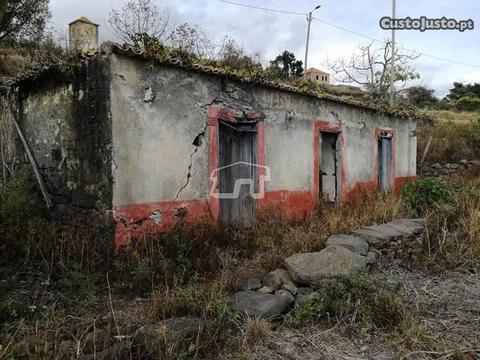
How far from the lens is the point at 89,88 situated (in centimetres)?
580

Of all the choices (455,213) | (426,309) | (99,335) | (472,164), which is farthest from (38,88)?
(472,164)

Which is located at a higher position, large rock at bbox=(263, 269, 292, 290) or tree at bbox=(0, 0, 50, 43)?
tree at bbox=(0, 0, 50, 43)

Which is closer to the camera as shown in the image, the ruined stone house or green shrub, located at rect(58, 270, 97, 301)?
green shrub, located at rect(58, 270, 97, 301)

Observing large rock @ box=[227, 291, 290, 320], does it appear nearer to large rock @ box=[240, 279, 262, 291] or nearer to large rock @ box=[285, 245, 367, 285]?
large rock @ box=[240, 279, 262, 291]

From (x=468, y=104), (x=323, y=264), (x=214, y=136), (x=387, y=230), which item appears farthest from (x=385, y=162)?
(x=468, y=104)

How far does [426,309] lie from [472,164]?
41.0 ft

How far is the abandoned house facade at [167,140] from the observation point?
566cm

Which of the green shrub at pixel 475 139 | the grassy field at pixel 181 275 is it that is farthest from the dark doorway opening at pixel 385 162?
the green shrub at pixel 475 139

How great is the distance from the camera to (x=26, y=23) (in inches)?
646

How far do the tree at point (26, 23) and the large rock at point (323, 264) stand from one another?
47.4ft

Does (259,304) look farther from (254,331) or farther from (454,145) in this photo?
(454,145)

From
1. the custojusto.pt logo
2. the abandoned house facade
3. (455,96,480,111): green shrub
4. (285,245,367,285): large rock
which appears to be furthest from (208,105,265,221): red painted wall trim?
(455,96,480,111): green shrub

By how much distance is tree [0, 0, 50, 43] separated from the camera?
51.9 ft

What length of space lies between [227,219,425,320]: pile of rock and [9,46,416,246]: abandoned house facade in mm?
1963
